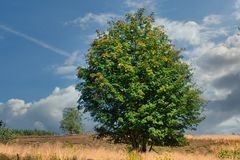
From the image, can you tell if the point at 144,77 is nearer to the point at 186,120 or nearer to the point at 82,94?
the point at 82,94

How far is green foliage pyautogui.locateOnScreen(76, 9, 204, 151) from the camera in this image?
35.2 metres

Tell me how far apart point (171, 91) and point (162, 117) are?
245 centimetres

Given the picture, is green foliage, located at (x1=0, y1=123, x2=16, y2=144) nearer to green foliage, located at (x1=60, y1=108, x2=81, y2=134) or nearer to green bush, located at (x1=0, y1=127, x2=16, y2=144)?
green bush, located at (x1=0, y1=127, x2=16, y2=144)

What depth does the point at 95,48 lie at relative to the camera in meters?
37.7

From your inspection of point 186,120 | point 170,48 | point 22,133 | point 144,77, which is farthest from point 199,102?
point 22,133

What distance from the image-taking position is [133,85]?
3466 centimetres

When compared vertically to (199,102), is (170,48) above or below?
above

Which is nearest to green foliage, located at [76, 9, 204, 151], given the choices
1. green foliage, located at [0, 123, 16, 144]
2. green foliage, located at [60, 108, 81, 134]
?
green foliage, located at [0, 123, 16, 144]

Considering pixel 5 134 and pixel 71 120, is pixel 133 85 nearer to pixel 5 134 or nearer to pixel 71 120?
pixel 5 134

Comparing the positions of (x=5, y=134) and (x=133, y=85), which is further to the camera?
(x=5, y=134)

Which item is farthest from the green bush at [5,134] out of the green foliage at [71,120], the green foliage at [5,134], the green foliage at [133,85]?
the green foliage at [71,120]

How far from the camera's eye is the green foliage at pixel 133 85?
35.2 meters

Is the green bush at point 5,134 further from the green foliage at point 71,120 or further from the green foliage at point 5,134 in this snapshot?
the green foliage at point 71,120

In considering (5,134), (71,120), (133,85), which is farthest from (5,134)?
(71,120)
